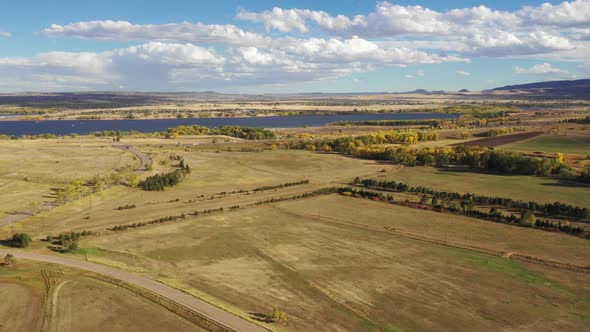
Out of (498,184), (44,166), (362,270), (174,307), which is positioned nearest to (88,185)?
(44,166)

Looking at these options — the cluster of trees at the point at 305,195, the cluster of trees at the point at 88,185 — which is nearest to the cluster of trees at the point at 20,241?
the cluster of trees at the point at 88,185

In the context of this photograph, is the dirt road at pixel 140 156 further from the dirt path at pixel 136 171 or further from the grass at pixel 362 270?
the grass at pixel 362 270

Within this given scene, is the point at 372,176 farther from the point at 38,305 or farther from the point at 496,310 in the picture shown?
the point at 38,305

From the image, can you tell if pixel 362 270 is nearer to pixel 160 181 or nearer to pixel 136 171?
pixel 160 181

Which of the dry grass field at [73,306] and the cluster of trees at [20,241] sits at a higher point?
the cluster of trees at [20,241]

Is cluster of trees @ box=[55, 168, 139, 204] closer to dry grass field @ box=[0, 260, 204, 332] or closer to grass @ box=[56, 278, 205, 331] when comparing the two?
dry grass field @ box=[0, 260, 204, 332]

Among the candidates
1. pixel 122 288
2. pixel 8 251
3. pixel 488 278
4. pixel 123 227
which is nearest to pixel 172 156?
pixel 123 227

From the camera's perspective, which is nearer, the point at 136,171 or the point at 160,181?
the point at 160,181
